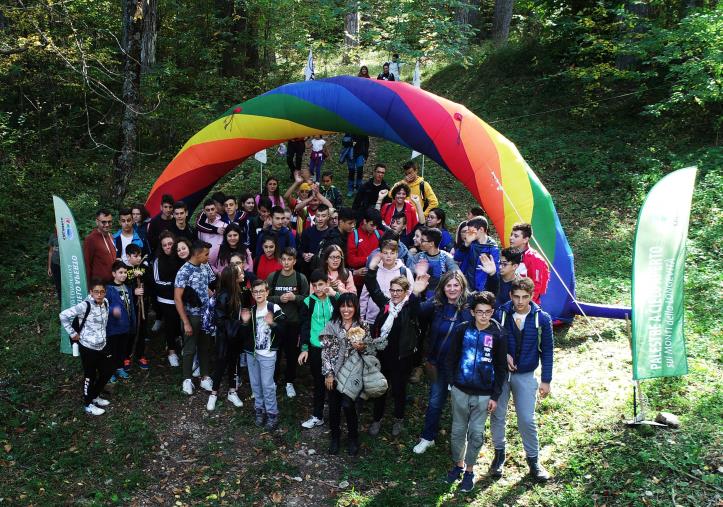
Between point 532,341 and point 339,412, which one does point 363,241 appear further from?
point 532,341

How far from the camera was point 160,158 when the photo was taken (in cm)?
1501

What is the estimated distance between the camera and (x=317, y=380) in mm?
6367

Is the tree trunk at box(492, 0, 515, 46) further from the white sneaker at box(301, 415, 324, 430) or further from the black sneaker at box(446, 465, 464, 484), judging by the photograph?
the black sneaker at box(446, 465, 464, 484)

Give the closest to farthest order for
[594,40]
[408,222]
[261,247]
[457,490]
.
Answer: [457,490], [261,247], [408,222], [594,40]

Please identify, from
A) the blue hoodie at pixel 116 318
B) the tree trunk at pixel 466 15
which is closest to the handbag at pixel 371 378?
the blue hoodie at pixel 116 318

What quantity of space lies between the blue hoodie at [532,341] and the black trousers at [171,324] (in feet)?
12.7

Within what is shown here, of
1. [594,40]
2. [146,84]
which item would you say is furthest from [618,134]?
[146,84]

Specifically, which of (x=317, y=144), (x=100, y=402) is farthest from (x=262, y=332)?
(x=317, y=144)

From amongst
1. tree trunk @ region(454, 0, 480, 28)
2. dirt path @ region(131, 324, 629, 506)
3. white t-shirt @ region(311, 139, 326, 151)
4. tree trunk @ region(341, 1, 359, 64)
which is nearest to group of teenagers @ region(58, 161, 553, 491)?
dirt path @ region(131, 324, 629, 506)

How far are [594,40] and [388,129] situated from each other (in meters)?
7.07

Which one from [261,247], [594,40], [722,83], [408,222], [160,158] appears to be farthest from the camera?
[160,158]

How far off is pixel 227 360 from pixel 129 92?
21.7 feet

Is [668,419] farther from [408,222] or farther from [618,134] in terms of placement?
[618,134]

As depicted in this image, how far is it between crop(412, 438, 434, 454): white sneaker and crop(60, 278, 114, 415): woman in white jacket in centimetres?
344
